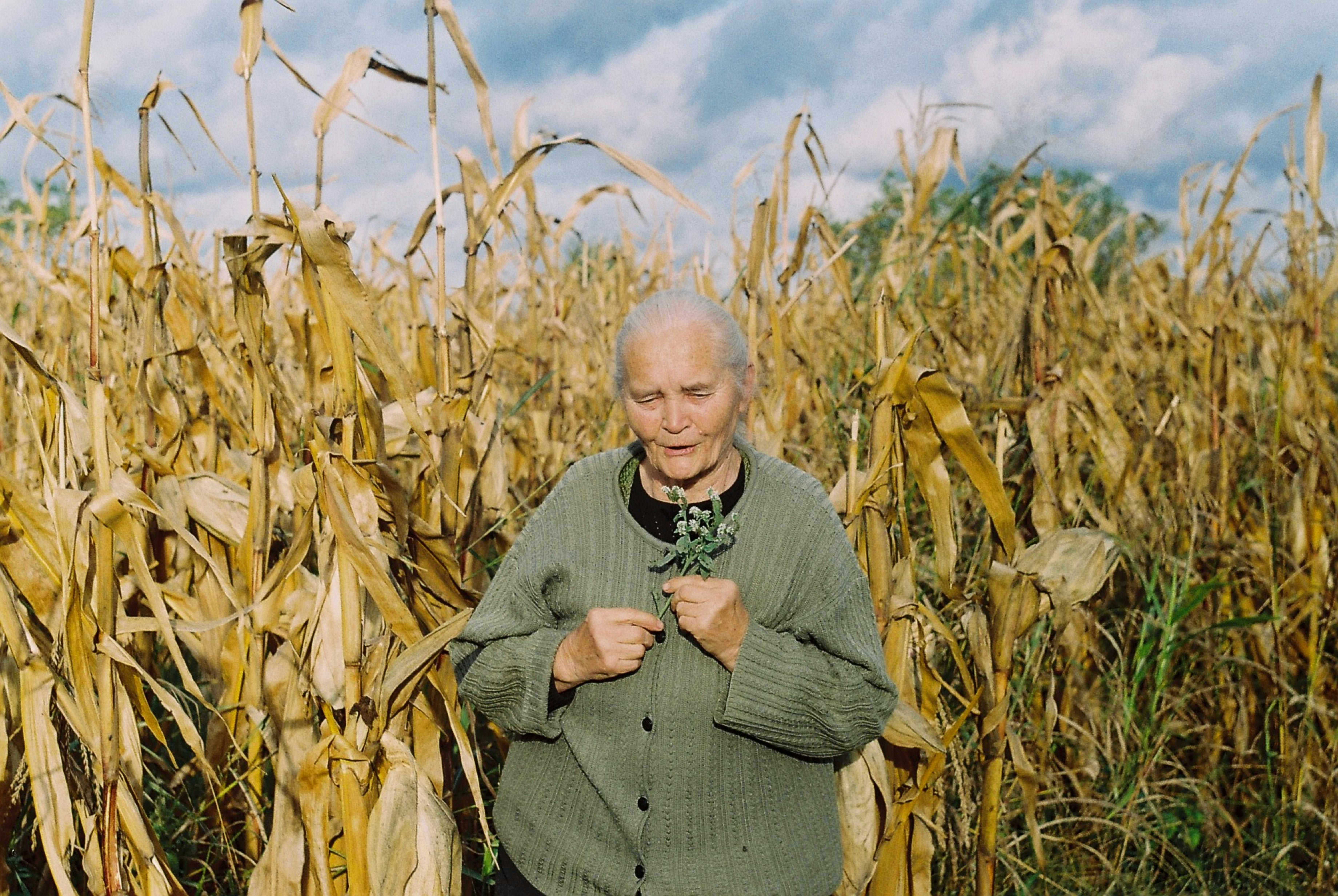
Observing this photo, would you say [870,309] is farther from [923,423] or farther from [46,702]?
[46,702]

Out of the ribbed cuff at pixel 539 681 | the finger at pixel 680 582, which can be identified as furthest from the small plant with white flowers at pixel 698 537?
the ribbed cuff at pixel 539 681

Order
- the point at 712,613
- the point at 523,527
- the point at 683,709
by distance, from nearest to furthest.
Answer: the point at 712,613, the point at 683,709, the point at 523,527

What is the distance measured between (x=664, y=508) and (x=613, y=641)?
263mm

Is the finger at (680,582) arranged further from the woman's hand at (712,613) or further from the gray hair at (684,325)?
the gray hair at (684,325)

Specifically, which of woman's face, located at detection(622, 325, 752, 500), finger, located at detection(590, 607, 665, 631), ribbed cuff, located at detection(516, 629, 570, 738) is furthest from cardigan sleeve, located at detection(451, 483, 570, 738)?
woman's face, located at detection(622, 325, 752, 500)

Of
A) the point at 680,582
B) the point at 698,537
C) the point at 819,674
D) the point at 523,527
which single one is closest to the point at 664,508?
the point at 698,537

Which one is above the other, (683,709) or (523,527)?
(523,527)

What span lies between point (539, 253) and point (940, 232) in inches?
33.6

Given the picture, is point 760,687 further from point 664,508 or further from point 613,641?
point 664,508

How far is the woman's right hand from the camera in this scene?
1.23 m

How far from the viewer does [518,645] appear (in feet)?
4.40

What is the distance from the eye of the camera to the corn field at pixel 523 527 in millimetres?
1298

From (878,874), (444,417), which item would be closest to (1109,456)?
(878,874)

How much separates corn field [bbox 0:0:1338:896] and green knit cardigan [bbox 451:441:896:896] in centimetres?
10
